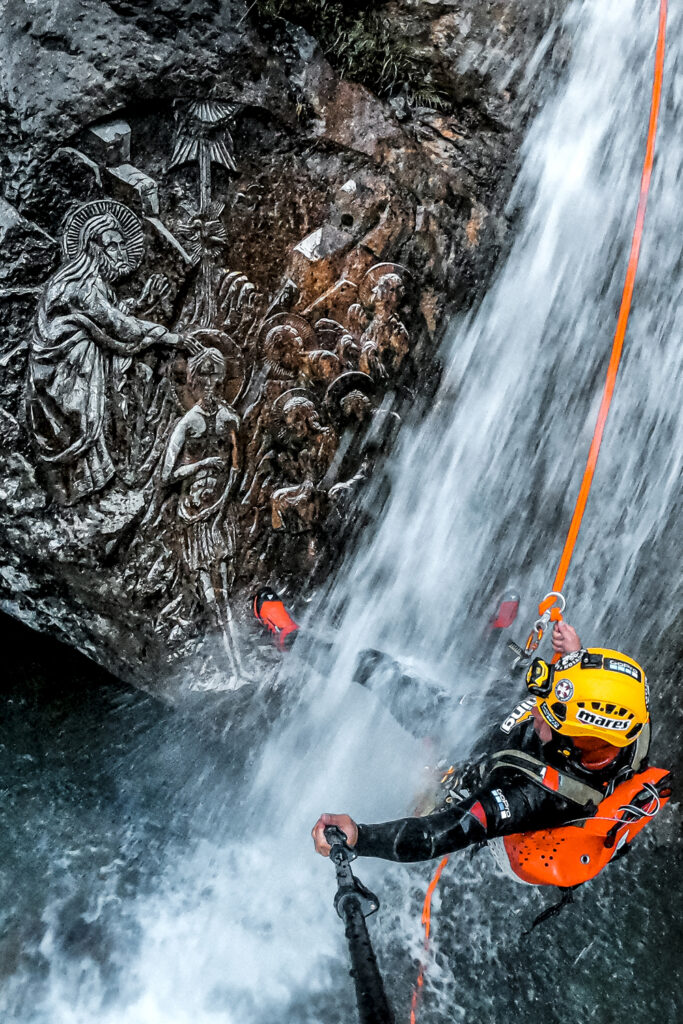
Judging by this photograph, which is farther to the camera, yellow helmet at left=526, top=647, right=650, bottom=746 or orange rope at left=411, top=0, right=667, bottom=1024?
orange rope at left=411, top=0, right=667, bottom=1024

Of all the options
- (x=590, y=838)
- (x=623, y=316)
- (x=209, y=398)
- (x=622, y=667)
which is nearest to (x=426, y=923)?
(x=590, y=838)

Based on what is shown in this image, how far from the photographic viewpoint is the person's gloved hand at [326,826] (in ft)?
9.15

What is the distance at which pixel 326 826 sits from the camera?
9.29ft

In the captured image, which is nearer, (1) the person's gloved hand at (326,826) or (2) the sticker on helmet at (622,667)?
(1) the person's gloved hand at (326,826)

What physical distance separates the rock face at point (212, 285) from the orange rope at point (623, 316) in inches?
34.5

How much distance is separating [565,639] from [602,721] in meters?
0.77

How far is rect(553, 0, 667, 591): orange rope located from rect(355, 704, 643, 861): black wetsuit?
2.12 m

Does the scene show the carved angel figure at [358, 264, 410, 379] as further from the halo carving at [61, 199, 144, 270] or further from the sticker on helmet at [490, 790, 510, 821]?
the sticker on helmet at [490, 790, 510, 821]

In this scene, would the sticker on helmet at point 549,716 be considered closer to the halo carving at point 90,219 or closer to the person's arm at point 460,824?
the person's arm at point 460,824

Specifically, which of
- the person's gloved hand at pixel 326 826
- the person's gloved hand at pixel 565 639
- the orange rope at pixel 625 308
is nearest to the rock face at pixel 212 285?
the orange rope at pixel 625 308

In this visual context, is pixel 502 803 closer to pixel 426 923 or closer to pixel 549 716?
pixel 549 716

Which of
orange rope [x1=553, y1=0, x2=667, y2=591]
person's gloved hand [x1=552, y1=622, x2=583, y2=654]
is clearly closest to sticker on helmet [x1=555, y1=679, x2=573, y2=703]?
person's gloved hand [x1=552, y1=622, x2=583, y2=654]

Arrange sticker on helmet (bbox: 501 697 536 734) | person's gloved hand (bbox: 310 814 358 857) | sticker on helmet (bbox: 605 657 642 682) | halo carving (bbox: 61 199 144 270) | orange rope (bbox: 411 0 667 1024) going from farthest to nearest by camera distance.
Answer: orange rope (bbox: 411 0 667 1024), halo carving (bbox: 61 199 144 270), sticker on helmet (bbox: 501 697 536 734), sticker on helmet (bbox: 605 657 642 682), person's gloved hand (bbox: 310 814 358 857)

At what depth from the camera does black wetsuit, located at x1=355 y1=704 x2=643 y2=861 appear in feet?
9.41
